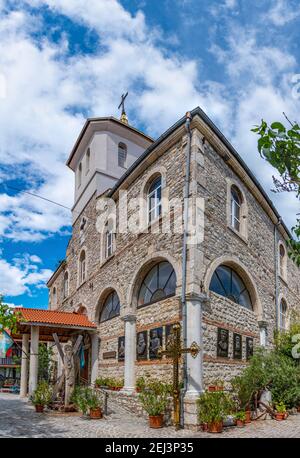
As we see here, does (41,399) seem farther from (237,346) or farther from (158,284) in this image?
(237,346)

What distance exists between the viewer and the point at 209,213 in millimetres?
11297

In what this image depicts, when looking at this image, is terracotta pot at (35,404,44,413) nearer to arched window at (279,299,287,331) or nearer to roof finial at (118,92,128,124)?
arched window at (279,299,287,331)

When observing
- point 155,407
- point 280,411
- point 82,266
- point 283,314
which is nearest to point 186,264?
point 155,407

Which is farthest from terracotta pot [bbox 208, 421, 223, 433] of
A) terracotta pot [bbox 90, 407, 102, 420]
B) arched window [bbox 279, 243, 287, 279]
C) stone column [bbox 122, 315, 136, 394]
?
arched window [bbox 279, 243, 287, 279]

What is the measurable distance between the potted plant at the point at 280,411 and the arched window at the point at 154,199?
6160 millimetres

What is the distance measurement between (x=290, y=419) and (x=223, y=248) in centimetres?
473

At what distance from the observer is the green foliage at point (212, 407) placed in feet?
28.3

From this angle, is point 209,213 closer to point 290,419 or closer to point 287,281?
point 290,419

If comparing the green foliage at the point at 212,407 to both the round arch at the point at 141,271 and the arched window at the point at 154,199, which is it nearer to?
the round arch at the point at 141,271

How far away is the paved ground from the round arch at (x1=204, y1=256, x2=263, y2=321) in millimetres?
3371

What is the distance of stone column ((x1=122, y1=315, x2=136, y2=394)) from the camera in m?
12.1

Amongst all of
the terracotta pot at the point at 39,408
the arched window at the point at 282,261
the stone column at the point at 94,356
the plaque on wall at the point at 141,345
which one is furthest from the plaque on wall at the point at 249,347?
the terracotta pot at the point at 39,408

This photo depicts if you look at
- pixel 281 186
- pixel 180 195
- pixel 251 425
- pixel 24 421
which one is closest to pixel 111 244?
pixel 180 195

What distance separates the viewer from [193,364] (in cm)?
964
